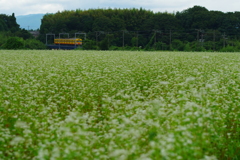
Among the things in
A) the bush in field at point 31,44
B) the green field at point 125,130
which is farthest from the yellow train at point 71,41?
the green field at point 125,130

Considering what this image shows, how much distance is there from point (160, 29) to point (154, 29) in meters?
1.71

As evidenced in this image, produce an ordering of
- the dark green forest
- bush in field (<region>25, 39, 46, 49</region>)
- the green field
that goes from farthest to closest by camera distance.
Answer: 1. bush in field (<region>25, 39, 46, 49</region>)
2. the dark green forest
3. the green field

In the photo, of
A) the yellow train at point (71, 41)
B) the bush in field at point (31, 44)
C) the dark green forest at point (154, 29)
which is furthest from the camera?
the bush in field at point (31, 44)

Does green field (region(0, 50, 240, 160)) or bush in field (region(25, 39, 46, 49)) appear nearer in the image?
green field (region(0, 50, 240, 160))

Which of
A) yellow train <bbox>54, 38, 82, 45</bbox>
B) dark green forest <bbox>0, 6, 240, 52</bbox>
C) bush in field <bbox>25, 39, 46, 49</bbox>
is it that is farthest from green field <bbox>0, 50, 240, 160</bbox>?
bush in field <bbox>25, 39, 46, 49</bbox>

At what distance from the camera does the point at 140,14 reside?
405 feet

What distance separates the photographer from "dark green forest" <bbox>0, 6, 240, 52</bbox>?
229 feet

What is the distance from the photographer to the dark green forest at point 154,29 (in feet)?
229

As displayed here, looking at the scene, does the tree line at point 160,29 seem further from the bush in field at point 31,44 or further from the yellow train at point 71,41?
the bush in field at point 31,44

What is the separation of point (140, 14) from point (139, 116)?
395 ft

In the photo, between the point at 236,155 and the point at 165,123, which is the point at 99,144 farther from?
the point at 236,155

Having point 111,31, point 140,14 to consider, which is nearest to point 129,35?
point 111,31

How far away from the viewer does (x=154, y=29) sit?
9188 centimetres

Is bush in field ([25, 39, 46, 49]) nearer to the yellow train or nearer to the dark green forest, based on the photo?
the yellow train
